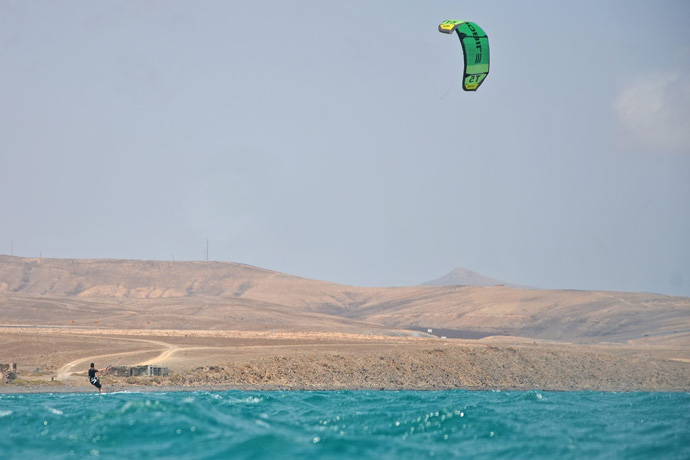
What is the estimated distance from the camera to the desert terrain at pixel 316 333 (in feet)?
139

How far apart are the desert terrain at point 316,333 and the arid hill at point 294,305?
34 centimetres

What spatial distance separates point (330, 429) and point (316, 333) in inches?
2090

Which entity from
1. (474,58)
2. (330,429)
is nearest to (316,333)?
(474,58)

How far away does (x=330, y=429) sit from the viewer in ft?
74.8

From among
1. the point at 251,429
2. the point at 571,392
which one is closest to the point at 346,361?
the point at 571,392

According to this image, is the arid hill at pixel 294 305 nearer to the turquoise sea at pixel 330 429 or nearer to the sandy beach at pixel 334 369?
the sandy beach at pixel 334 369

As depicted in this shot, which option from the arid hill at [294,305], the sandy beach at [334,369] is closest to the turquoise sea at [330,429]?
the sandy beach at [334,369]

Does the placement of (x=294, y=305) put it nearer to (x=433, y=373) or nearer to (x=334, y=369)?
(x=433, y=373)

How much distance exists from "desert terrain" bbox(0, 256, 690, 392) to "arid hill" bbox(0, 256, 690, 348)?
336mm

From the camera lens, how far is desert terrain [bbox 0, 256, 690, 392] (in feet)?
139

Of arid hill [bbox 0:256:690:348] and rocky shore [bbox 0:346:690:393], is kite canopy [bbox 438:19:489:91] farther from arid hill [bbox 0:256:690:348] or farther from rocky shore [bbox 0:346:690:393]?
arid hill [bbox 0:256:690:348]

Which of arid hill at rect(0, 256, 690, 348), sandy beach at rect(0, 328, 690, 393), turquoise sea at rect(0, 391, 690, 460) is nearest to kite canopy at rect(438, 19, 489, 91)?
turquoise sea at rect(0, 391, 690, 460)

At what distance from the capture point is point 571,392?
39625 millimetres

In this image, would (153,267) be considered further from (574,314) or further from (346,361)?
(346,361)
